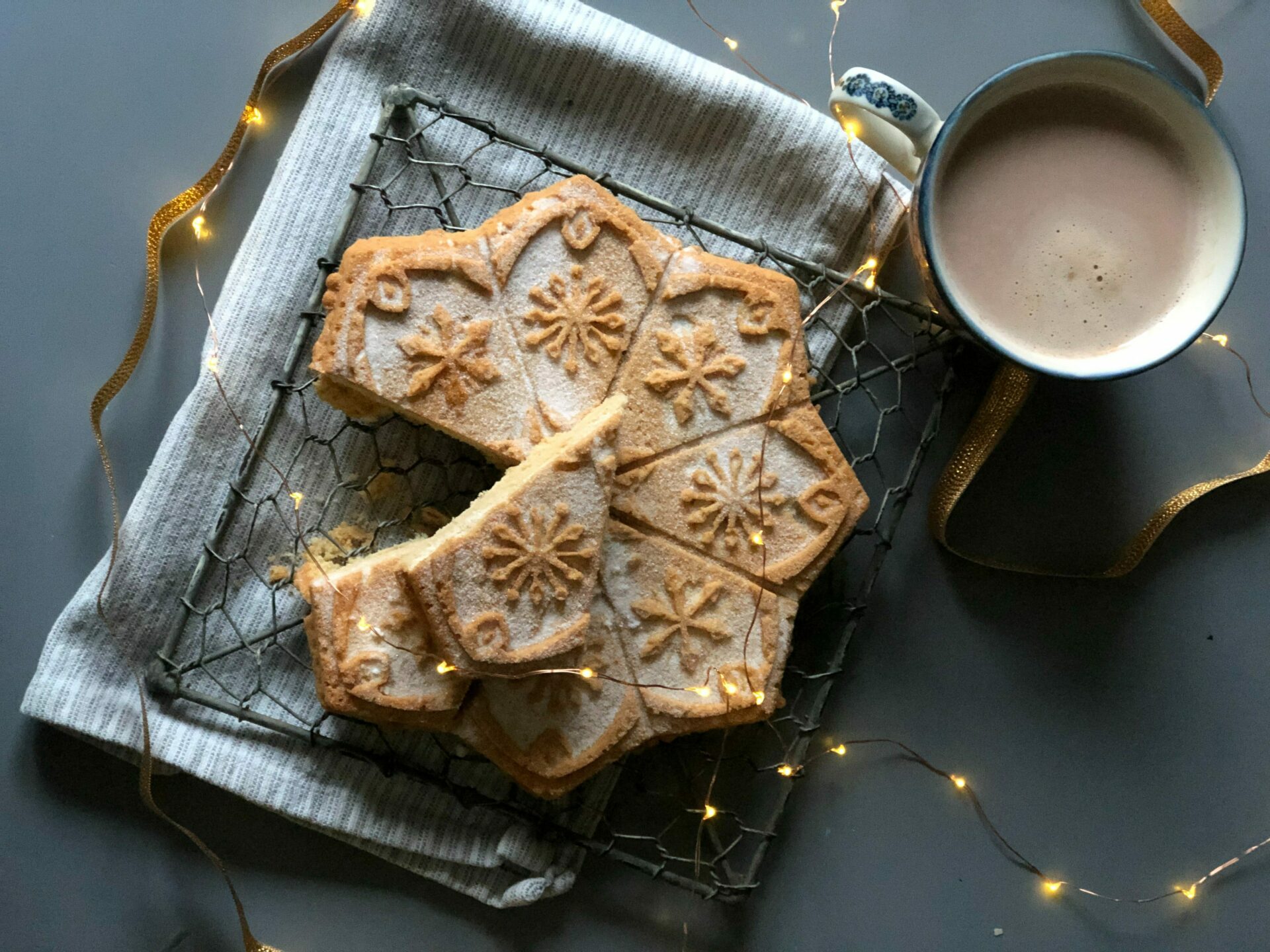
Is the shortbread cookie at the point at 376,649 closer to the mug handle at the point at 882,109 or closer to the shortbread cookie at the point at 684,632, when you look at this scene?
the shortbread cookie at the point at 684,632

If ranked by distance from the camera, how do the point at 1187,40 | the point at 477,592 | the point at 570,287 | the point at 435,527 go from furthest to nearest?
1. the point at 1187,40
2. the point at 435,527
3. the point at 570,287
4. the point at 477,592

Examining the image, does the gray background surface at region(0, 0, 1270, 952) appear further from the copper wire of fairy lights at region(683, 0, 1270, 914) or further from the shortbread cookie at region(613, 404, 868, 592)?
the shortbread cookie at region(613, 404, 868, 592)

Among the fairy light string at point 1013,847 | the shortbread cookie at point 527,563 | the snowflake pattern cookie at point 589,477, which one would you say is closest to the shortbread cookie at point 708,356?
the snowflake pattern cookie at point 589,477

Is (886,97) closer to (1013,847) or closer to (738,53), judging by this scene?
(738,53)

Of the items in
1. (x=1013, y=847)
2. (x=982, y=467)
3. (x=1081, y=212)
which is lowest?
(x=1013, y=847)

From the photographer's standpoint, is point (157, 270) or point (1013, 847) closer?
point (157, 270)

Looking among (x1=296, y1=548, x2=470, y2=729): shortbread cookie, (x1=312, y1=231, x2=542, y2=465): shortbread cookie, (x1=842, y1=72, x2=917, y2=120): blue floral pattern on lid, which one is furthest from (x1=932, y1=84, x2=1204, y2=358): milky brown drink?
(x1=296, y1=548, x2=470, y2=729): shortbread cookie

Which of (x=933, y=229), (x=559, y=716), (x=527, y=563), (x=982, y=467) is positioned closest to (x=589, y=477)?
(x=527, y=563)

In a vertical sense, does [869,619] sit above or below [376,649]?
above
